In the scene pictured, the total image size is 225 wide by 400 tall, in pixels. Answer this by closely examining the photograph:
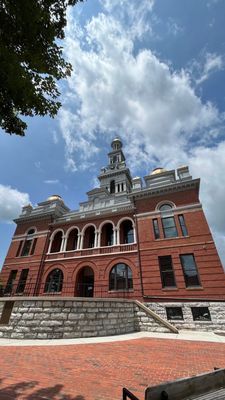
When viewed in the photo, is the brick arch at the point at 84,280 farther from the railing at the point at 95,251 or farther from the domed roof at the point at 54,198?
the domed roof at the point at 54,198

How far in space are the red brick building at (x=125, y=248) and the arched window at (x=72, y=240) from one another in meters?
0.11

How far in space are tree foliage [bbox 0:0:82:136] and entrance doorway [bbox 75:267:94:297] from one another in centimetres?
1630

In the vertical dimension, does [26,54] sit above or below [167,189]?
below

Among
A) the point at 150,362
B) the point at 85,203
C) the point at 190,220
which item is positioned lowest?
the point at 150,362

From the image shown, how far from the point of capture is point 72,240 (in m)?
22.8

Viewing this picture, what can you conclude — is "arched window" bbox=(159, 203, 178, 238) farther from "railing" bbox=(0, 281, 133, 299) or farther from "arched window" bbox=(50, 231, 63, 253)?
"arched window" bbox=(50, 231, 63, 253)

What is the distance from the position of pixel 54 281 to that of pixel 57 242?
4707 millimetres

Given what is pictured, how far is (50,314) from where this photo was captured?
966 cm

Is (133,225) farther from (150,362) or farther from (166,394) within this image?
(166,394)

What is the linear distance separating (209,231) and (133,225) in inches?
266

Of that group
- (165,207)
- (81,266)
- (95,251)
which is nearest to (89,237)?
(95,251)

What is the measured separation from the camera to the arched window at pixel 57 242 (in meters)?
22.9

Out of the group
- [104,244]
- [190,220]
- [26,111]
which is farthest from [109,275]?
[26,111]

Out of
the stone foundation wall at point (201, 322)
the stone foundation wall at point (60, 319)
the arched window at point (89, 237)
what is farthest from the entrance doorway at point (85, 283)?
the stone foundation wall at point (60, 319)
